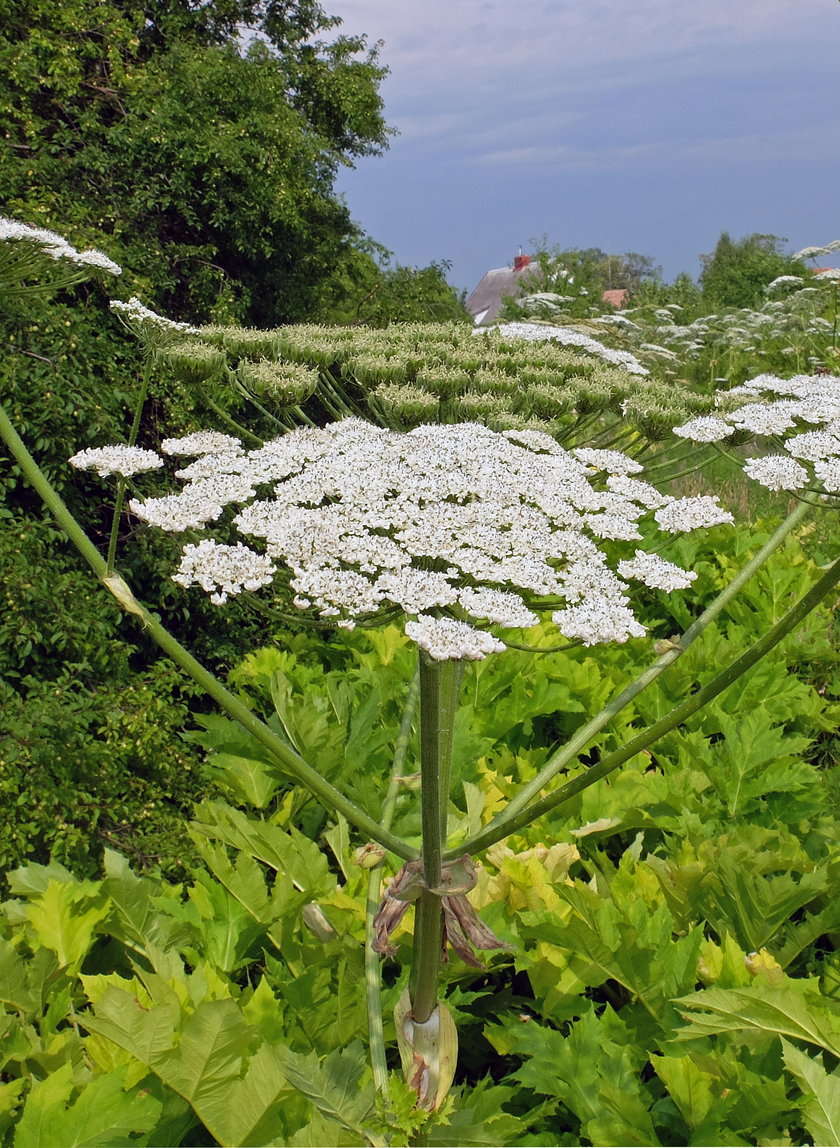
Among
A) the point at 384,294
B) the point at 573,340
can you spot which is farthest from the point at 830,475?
the point at 384,294

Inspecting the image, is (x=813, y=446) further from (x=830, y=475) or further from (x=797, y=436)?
(x=830, y=475)

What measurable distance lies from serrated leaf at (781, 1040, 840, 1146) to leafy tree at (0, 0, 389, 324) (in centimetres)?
609

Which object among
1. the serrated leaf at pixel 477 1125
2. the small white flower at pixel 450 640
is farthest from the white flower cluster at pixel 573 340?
the serrated leaf at pixel 477 1125

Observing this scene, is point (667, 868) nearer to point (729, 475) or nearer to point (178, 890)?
point (178, 890)

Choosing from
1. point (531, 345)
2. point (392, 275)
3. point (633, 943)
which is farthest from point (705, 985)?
point (392, 275)

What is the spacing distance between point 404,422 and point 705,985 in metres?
1.96

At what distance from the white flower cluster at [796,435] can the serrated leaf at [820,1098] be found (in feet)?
4.12

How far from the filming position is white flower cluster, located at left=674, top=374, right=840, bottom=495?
2.04 metres

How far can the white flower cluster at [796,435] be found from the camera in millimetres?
2041

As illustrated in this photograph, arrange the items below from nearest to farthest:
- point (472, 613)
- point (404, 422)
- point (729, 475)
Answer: point (472, 613) < point (404, 422) < point (729, 475)

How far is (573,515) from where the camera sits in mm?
2082

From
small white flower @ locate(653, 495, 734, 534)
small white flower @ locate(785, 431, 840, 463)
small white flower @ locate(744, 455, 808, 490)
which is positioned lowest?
small white flower @ locate(653, 495, 734, 534)

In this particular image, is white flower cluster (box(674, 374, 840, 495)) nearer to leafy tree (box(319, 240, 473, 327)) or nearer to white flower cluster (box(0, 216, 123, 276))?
white flower cluster (box(0, 216, 123, 276))

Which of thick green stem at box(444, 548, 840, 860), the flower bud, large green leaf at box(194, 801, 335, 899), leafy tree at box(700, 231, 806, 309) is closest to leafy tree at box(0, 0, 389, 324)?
large green leaf at box(194, 801, 335, 899)
